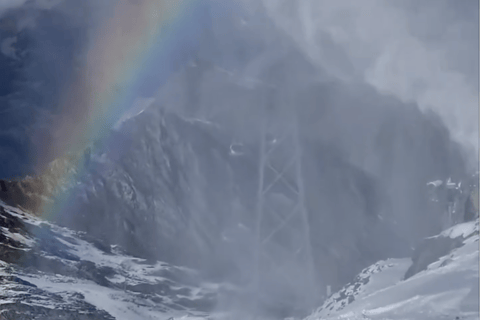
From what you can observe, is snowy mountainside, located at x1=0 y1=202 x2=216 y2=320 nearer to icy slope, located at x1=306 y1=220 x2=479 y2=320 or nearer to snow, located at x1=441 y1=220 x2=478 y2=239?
icy slope, located at x1=306 y1=220 x2=479 y2=320

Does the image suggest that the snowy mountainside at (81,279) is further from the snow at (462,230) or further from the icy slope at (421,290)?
the snow at (462,230)

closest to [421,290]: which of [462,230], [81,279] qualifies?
[462,230]

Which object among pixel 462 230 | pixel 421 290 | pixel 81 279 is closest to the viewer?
pixel 421 290

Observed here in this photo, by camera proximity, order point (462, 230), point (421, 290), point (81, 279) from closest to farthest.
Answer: point (421, 290) < point (81, 279) < point (462, 230)

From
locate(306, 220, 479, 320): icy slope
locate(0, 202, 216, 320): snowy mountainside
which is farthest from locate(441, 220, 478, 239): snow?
locate(0, 202, 216, 320): snowy mountainside

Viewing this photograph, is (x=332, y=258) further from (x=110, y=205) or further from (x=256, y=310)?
(x=110, y=205)

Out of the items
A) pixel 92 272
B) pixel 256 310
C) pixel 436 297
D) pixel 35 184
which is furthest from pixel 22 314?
pixel 436 297

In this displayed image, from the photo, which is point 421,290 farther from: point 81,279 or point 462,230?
point 81,279
